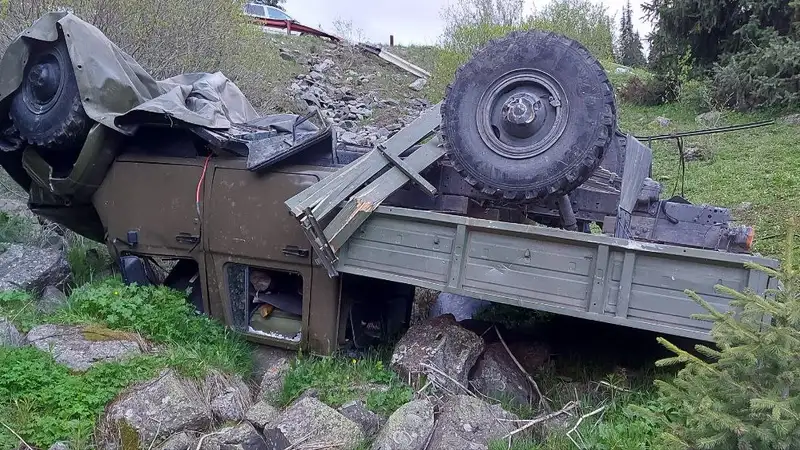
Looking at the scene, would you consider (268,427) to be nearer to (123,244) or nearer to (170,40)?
(123,244)

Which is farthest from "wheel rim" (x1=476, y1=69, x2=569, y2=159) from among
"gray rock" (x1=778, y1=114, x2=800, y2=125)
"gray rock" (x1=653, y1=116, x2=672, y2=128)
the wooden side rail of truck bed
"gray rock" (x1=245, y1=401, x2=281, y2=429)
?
"gray rock" (x1=653, y1=116, x2=672, y2=128)

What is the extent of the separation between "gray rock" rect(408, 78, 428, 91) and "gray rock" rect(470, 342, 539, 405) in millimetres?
19295

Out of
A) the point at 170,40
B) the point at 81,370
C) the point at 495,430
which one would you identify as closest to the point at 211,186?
the point at 81,370

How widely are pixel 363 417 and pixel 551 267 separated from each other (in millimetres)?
1488

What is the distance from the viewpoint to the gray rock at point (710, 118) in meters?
14.5

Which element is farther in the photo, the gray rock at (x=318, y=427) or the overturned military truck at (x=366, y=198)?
the overturned military truck at (x=366, y=198)

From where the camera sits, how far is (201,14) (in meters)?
11.9

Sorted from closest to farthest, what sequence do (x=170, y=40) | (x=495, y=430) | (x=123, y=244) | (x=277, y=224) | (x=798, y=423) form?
1. (x=798, y=423)
2. (x=495, y=430)
3. (x=277, y=224)
4. (x=123, y=244)
5. (x=170, y=40)

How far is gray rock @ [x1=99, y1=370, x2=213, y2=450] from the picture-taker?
4320 millimetres

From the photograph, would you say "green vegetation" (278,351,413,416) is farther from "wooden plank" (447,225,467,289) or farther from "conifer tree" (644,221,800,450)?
"conifer tree" (644,221,800,450)

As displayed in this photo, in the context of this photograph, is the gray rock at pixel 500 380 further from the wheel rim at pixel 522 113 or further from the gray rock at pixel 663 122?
the gray rock at pixel 663 122

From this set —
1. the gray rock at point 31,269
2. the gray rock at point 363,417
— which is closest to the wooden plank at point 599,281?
the gray rock at point 363,417

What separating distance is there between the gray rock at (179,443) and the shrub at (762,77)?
511 inches

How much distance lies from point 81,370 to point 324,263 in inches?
68.0
